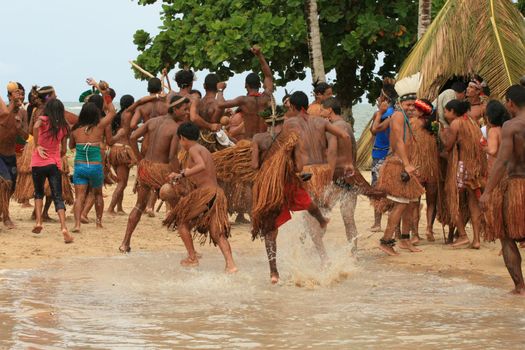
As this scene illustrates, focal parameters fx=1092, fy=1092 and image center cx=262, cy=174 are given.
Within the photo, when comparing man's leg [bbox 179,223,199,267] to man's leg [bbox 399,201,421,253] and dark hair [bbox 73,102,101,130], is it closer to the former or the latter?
man's leg [bbox 399,201,421,253]

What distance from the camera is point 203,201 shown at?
32.5 feet

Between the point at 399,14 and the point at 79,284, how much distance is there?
14047mm

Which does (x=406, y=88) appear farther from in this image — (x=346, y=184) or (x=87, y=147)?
(x=87, y=147)

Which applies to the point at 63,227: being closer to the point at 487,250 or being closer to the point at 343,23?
→ the point at 487,250

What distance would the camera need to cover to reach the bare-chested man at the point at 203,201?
985 cm

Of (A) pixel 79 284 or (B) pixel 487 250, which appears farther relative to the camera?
(B) pixel 487 250

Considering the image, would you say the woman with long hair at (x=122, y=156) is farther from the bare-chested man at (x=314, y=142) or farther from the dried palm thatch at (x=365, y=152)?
the dried palm thatch at (x=365, y=152)

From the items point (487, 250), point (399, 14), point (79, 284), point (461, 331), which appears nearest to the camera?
point (461, 331)

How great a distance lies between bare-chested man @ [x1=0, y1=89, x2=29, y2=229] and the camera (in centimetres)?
1265

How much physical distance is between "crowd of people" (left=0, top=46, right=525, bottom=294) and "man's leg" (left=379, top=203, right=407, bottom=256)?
13 millimetres

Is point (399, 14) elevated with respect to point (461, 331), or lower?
elevated

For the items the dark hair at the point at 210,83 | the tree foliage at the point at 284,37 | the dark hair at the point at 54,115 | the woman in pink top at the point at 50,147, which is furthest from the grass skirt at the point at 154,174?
the tree foliage at the point at 284,37

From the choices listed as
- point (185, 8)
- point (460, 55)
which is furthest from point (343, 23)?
point (460, 55)

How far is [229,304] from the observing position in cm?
872
